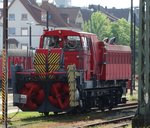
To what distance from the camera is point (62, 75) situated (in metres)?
20.9

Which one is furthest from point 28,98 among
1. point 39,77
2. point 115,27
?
point 115,27

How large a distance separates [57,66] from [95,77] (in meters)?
2.70

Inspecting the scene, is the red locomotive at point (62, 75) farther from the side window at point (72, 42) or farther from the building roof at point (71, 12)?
the building roof at point (71, 12)

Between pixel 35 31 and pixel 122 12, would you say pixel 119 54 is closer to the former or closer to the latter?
pixel 35 31

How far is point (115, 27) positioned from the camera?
100 metres

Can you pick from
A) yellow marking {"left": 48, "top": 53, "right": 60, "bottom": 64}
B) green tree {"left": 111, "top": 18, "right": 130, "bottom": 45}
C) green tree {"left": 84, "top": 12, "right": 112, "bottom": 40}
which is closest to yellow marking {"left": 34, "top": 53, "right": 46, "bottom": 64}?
yellow marking {"left": 48, "top": 53, "right": 60, "bottom": 64}

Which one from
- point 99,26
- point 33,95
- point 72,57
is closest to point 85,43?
point 72,57

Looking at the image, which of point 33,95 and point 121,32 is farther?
point 121,32

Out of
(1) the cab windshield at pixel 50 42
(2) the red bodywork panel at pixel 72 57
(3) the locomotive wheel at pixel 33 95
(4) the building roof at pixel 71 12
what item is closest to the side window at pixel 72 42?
(2) the red bodywork panel at pixel 72 57

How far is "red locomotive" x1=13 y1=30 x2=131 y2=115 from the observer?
68.7ft

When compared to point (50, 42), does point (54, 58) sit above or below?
below

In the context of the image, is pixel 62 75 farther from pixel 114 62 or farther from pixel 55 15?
pixel 55 15

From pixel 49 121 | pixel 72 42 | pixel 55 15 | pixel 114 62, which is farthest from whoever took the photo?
pixel 55 15

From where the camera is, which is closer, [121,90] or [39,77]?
[39,77]
